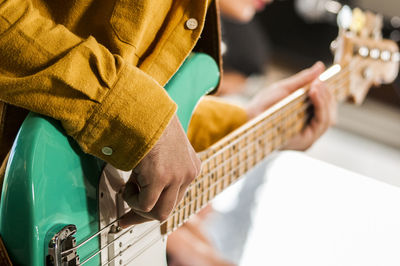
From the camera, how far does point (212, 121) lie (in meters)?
0.85

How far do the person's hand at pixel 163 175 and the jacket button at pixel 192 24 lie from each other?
0.13m

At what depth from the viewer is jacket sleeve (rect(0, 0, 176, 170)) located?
1.51 feet

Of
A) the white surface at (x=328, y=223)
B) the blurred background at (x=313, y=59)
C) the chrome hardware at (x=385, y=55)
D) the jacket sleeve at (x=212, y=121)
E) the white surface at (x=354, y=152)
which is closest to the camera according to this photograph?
the white surface at (x=328, y=223)

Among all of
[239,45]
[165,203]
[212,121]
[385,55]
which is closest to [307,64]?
[239,45]

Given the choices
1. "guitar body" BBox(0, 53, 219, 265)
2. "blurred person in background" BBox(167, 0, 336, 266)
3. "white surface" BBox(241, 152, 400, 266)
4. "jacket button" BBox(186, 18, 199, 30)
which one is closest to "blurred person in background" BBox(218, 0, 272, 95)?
"blurred person in background" BBox(167, 0, 336, 266)

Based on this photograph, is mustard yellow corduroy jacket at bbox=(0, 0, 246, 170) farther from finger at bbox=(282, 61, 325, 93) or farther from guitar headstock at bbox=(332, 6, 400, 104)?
guitar headstock at bbox=(332, 6, 400, 104)

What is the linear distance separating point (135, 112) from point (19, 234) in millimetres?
163

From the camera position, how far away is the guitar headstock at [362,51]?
969 mm

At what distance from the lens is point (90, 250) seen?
21.0 inches

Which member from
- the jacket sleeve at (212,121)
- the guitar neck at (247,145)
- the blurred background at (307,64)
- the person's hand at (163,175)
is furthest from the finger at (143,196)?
the blurred background at (307,64)

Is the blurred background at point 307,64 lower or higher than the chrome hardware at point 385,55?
lower

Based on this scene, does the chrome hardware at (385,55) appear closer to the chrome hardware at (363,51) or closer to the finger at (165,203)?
the chrome hardware at (363,51)

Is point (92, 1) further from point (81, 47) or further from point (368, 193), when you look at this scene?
point (368, 193)

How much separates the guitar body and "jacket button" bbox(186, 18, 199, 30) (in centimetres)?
19
